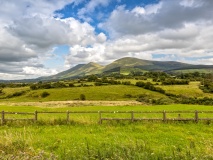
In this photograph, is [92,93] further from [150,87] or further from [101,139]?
[101,139]

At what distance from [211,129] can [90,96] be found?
93.3 metres

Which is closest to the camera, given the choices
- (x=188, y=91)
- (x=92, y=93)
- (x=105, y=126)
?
(x=105, y=126)

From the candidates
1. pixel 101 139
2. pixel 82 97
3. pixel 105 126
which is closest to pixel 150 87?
pixel 82 97

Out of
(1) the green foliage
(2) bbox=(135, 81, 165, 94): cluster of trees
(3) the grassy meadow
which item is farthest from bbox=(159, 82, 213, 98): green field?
(3) the grassy meadow

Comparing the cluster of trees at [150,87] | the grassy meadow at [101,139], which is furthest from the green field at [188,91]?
the grassy meadow at [101,139]

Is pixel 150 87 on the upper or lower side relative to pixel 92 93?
upper

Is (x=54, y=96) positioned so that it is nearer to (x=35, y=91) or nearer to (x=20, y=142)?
(x=35, y=91)

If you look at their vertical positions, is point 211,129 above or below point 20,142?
below

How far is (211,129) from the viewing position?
22406mm

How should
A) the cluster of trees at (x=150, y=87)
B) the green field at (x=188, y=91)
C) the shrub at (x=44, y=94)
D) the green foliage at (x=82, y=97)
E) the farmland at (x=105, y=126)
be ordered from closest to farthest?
the farmland at (x=105, y=126) → the green field at (x=188, y=91) → the green foliage at (x=82, y=97) → the cluster of trees at (x=150, y=87) → the shrub at (x=44, y=94)

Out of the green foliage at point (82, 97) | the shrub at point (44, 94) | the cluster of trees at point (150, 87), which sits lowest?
the green foliage at point (82, 97)

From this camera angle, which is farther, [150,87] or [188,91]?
[150,87]

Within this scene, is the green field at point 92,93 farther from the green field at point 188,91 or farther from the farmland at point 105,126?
the green field at point 188,91

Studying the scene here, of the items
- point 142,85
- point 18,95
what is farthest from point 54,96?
point 142,85
